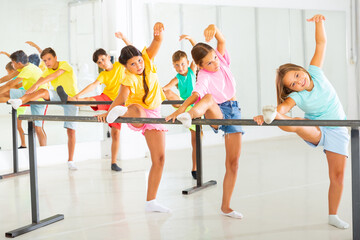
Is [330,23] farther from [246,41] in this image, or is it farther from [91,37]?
[91,37]

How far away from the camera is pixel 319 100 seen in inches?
118

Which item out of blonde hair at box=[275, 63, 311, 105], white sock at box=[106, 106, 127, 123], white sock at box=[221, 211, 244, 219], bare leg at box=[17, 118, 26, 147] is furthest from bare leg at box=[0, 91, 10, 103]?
blonde hair at box=[275, 63, 311, 105]

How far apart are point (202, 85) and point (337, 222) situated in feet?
3.99

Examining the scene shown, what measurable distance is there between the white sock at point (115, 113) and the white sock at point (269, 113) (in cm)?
103

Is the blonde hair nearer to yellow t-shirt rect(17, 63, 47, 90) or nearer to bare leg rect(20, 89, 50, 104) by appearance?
bare leg rect(20, 89, 50, 104)

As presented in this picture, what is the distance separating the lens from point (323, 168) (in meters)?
5.05

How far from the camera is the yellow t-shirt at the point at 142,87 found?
3441mm

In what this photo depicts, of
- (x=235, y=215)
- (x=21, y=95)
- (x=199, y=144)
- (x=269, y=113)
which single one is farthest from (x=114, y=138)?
(x=269, y=113)

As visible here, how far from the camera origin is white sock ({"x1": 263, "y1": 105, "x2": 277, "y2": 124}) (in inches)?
99.8

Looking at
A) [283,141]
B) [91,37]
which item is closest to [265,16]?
[283,141]

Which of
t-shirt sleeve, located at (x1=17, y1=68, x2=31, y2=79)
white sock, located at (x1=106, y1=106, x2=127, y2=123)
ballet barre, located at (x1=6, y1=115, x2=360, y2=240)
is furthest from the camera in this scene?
t-shirt sleeve, located at (x1=17, y1=68, x2=31, y2=79)

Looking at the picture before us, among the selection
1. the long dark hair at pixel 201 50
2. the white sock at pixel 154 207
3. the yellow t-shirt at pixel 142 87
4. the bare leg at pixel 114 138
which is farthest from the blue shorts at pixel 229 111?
the bare leg at pixel 114 138

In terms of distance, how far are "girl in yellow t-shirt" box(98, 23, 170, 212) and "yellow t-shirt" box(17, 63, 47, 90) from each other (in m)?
2.29

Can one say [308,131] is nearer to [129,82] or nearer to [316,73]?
[316,73]
